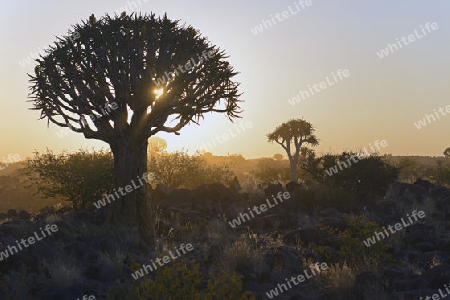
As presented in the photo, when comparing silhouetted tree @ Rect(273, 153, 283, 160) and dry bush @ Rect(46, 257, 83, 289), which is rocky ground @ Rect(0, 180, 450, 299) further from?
silhouetted tree @ Rect(273, 153, 283, 160)

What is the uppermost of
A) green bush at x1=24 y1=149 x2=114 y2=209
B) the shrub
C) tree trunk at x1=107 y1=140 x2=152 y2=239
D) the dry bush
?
green bush at x1=24 y1=149 x2=114 y2=209

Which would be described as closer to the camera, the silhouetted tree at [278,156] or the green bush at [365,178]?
the green bush at [365,178]

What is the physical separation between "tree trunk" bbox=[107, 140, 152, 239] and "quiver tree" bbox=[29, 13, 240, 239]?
23 mm

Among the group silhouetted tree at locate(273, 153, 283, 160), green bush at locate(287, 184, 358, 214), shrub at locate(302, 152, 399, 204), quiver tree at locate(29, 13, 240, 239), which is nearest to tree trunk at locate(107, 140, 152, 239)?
quiver tree at locate(29, 13, 240, 239)

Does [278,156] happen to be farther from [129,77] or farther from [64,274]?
[64,274]

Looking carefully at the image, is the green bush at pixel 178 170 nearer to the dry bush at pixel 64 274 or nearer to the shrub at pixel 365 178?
the shrub at pixel 365 178

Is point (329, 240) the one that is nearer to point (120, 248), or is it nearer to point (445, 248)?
point (445, 248)

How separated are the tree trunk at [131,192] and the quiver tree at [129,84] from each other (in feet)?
0.08

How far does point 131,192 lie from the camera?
11.4 meters

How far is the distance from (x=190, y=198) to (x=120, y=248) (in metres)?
7.33

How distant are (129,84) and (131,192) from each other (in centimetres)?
251

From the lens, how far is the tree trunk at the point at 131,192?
1141cm

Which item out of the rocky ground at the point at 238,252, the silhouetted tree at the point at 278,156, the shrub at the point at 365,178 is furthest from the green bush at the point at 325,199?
Answer: the silhouetted tree at the point at 278,156

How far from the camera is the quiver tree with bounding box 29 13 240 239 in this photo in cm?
1140
